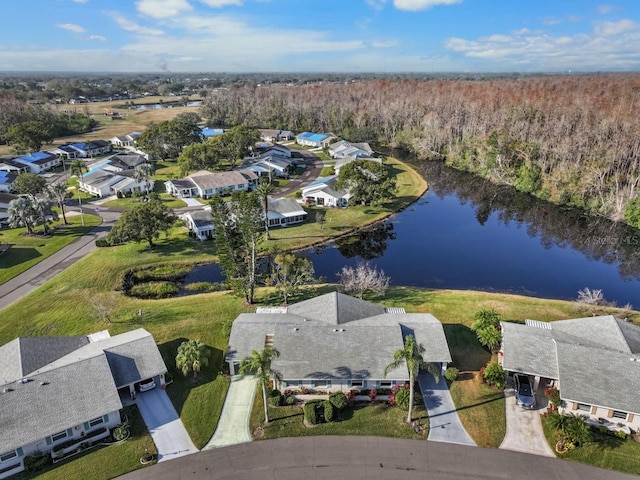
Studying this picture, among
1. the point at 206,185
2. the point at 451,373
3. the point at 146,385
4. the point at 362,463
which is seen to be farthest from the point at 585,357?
the point at 206,185

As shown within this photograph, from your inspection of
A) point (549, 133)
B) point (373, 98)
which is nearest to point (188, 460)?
point (549, 133)

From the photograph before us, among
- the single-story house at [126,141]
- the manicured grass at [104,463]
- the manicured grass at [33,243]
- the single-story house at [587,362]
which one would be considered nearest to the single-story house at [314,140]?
the single-story house at [126,141]

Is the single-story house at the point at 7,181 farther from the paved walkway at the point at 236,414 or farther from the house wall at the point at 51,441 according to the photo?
the paved walkway at the point at 236,414

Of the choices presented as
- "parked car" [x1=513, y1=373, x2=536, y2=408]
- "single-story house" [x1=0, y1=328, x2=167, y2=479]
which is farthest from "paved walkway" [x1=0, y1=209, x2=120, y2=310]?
"parked car" [x1=513, y1=373, x2=536, y2=408]

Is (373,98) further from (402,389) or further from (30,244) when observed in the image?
(402,389)

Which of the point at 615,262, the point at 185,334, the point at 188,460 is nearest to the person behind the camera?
the point at 188,460
